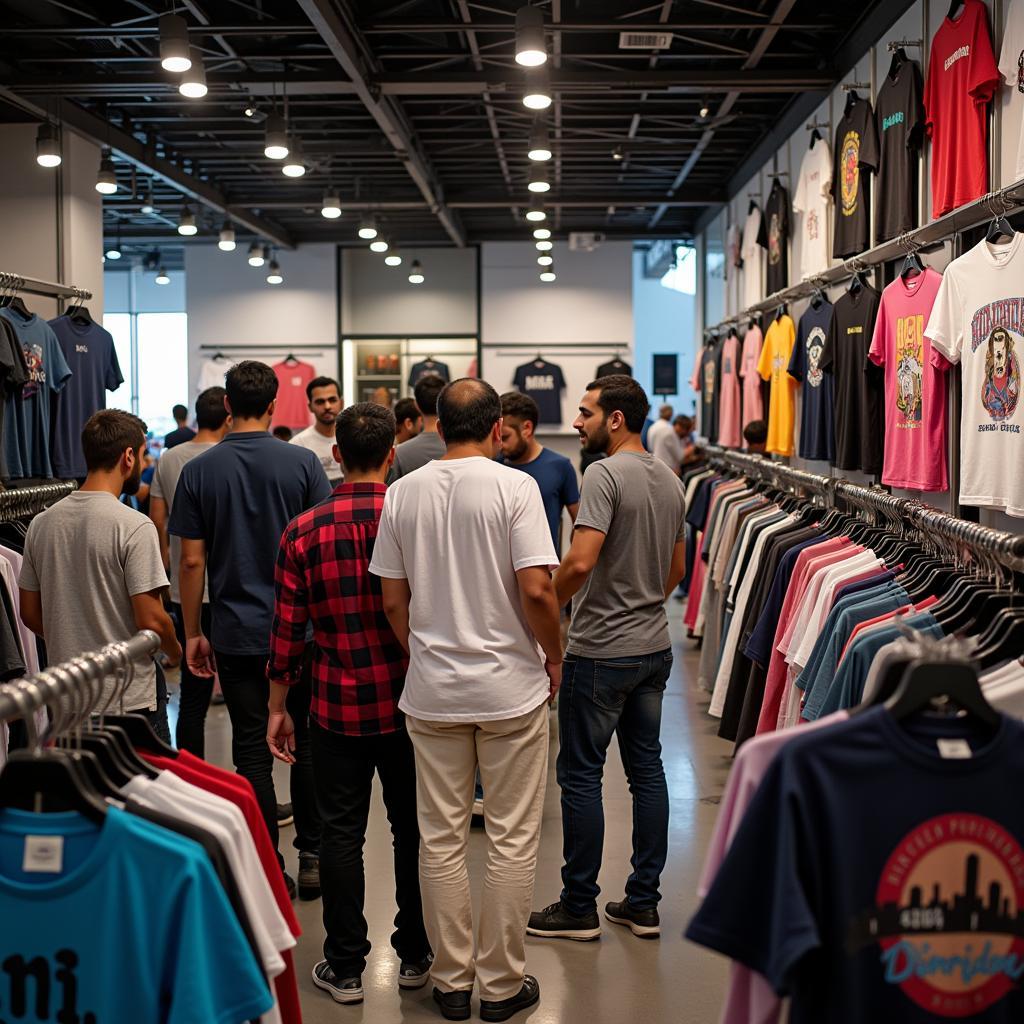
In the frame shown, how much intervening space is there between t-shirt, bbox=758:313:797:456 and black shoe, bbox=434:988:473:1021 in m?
4.84

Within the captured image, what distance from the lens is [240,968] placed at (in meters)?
1.74

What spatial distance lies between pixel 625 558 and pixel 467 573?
0.75 metres

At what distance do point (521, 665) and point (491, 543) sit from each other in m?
0.34

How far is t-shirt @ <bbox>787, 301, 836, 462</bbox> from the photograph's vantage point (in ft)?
20.8

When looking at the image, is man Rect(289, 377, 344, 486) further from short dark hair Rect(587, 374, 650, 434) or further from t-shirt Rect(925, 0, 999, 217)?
t-shirt Rect(925, 0, 999, 217)

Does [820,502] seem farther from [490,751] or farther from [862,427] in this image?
[490,751]

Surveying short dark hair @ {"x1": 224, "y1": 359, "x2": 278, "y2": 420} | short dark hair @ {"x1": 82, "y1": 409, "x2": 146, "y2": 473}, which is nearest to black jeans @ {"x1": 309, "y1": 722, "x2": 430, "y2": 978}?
short dark hair @ {"x1": 82, "y1": 409, "x2": 146, "y2": 473}

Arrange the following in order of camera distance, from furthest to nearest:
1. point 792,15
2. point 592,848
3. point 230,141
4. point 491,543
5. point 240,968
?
point 230,141 < point 792,15 < point 592,848 < point 491,543 < point 240,968

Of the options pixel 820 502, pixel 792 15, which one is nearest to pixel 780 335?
pixel 792 15

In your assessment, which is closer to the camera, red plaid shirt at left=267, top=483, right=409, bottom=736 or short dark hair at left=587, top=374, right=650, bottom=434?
red plaid shirt at left=267, top=483, right=409, bottom=736

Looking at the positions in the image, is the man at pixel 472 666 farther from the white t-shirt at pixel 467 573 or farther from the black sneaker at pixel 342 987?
the black sneaker at pixel 342 987

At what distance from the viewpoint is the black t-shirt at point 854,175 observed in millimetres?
5824

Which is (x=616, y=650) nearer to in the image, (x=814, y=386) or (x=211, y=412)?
(x=211, y=412)

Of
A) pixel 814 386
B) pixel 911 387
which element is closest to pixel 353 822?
pixel 911 387
